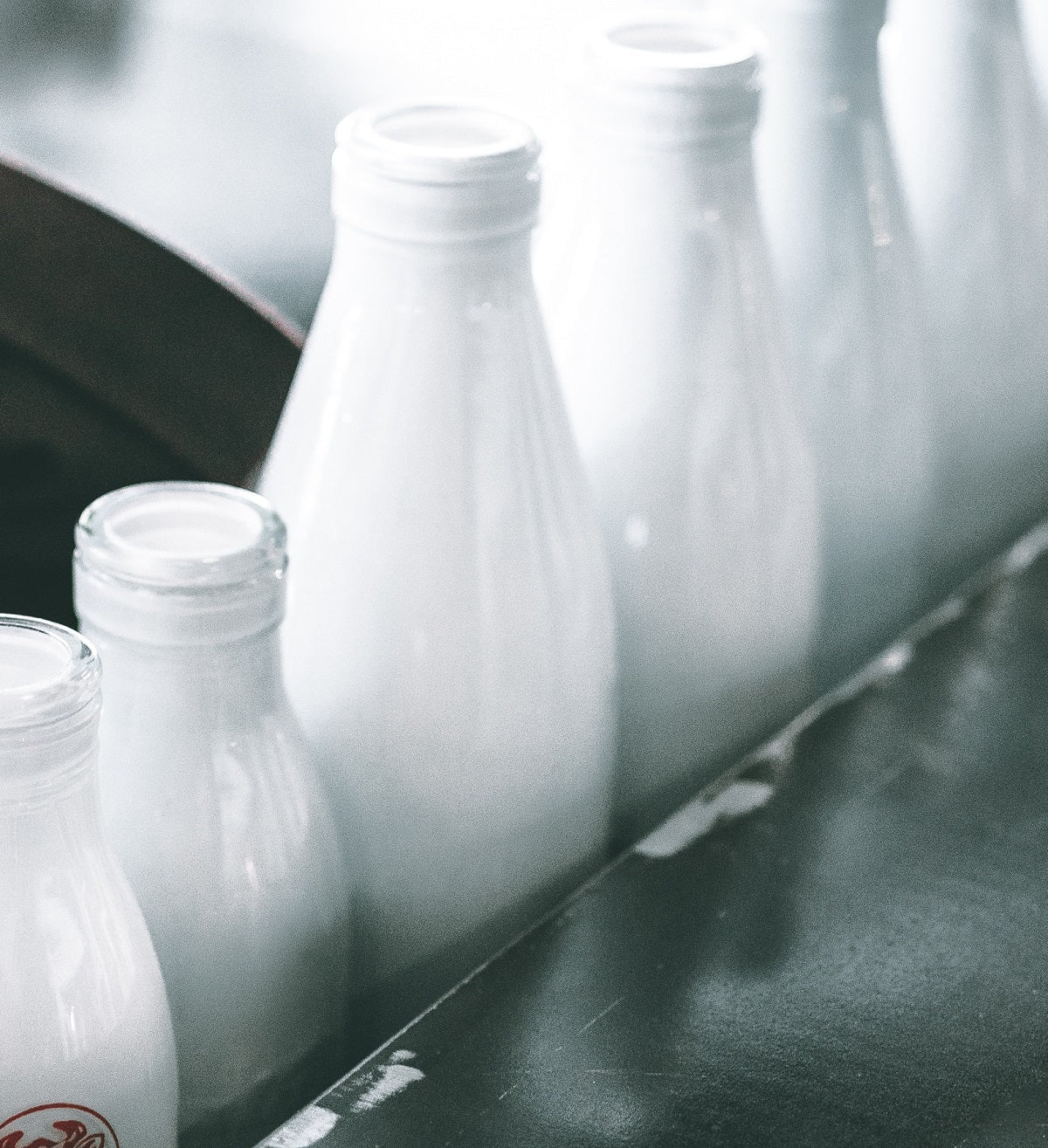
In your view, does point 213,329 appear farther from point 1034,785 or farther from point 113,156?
point 1034,785

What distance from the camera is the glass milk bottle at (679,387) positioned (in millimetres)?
504

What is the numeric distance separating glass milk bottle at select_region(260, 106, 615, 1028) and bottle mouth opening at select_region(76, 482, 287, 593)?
0.13 feet

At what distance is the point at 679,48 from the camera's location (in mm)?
542

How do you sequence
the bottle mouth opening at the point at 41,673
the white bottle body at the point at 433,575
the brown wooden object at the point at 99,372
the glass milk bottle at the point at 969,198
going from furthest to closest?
the glass milk bottle at the point at 969,198 < the brown wooden object at the point at 99,372 < the white bottle body at the point at 433,575 < the bottle mouth opening at the point at 41,673

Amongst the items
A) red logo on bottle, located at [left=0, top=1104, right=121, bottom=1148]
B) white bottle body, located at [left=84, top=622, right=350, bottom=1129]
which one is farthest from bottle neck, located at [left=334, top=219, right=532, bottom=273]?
red logo on bottle, located at [left=0, top=1104, right=121, bottom=1148]

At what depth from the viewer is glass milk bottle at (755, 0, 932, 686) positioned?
596mm

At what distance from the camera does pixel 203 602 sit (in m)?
0.38

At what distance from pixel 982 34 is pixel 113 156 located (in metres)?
0.35

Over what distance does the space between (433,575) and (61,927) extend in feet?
0.44

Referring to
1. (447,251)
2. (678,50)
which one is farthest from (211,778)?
(678,50)

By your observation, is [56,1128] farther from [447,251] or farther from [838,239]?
[838,239]

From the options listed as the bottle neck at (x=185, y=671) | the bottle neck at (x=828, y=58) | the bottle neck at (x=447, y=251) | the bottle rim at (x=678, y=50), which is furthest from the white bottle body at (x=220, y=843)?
the bottle neck at (x=828, y=58)

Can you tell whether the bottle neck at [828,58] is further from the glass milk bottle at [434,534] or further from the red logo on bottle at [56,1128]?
the red logo on bottle at [56,1128]

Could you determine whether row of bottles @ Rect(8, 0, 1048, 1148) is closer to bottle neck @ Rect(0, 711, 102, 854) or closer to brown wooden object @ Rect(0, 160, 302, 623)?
bottle neck @ Rect(0, 711, 102, 854)
